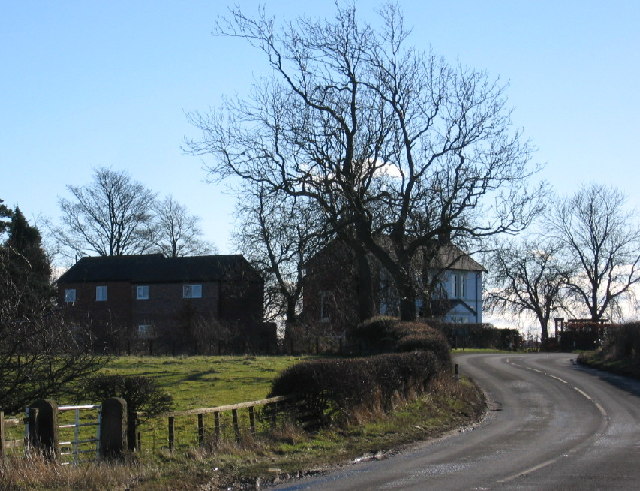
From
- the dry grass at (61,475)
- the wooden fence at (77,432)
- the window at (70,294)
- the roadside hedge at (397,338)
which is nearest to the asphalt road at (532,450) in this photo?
the dry grass at (61,475)

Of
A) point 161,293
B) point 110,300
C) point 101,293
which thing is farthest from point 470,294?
point 101,293

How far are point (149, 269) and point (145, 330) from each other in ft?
22.0

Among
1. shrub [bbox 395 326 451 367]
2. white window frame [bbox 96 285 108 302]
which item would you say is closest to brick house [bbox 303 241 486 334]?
shrub [bbox 395 326 451 367]

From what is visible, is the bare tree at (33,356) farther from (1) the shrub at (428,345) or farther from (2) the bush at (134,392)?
(1) the shrub at (428,345)

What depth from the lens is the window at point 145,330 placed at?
60.5 m

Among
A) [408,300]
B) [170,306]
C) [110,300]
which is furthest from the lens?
[110,300]

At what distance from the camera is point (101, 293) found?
6744 cm

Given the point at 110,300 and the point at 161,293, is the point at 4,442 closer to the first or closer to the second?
the point at 161,293

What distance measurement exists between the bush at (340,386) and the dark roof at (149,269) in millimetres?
44075

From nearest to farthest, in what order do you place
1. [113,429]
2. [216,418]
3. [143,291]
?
[113,429] → [216,418] → [143,291]

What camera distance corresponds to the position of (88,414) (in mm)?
21812

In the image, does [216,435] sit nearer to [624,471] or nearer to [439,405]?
[624,471]

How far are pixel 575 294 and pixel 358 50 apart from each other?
49.2 metres

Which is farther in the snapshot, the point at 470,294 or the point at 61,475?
the point at 470,294
